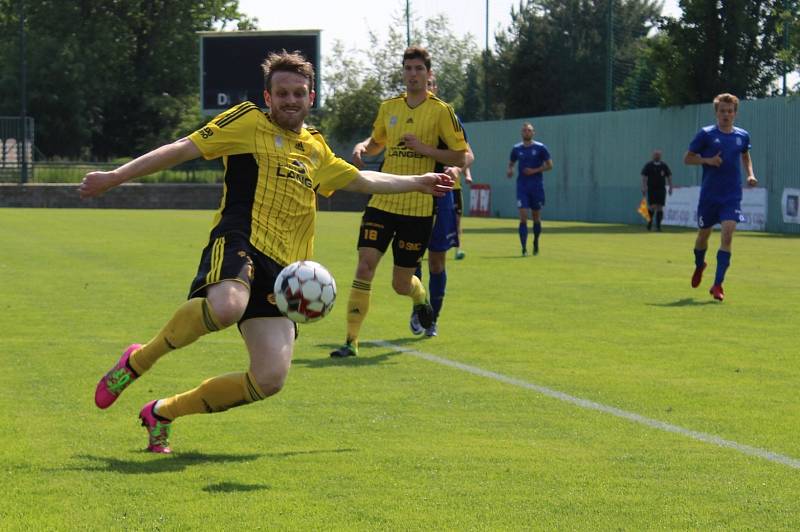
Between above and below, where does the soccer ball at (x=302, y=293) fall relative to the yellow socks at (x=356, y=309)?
above

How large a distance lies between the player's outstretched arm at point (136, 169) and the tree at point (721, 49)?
112 feet

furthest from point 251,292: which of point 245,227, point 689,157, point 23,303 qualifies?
point 689,157

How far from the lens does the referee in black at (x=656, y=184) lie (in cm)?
3672

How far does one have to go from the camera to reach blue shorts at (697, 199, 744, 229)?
50.5ft

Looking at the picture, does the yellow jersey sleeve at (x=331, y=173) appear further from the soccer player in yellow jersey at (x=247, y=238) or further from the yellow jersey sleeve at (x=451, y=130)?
the yellow jersey sleeve at (x=451, y=130)

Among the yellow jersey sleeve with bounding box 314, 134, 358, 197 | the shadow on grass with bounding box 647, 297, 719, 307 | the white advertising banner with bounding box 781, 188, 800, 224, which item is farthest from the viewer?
the white advertising banner with bounding box 781, 188, 800, 224

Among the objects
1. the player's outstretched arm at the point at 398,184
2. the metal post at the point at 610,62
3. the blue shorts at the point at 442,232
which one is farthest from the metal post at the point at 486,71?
the player's outstretched arm at the point at 398,184

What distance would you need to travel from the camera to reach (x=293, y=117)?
22.5 feet

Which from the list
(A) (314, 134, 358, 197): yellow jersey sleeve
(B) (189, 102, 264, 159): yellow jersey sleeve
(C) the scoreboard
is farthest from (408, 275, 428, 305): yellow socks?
(C) the scoreboard

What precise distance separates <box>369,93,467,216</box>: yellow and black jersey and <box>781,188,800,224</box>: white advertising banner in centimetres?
2505

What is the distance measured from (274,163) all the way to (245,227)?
34cm

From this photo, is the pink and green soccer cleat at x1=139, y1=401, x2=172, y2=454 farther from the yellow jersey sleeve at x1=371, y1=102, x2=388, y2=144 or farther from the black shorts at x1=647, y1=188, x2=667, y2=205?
the black shorts at x1=647, y1=188, x2=667, y2=205

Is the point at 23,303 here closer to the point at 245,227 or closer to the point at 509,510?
the point at 245,227

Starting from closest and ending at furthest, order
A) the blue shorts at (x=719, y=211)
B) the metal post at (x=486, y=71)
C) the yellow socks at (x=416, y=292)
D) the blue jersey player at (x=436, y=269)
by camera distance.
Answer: the yellow socks at (x=416, y=292) < the blue jersey player at (x=436, y=269) < the blue shorts at (x=719, y=211) < the metal post at (x=486, y=71)
